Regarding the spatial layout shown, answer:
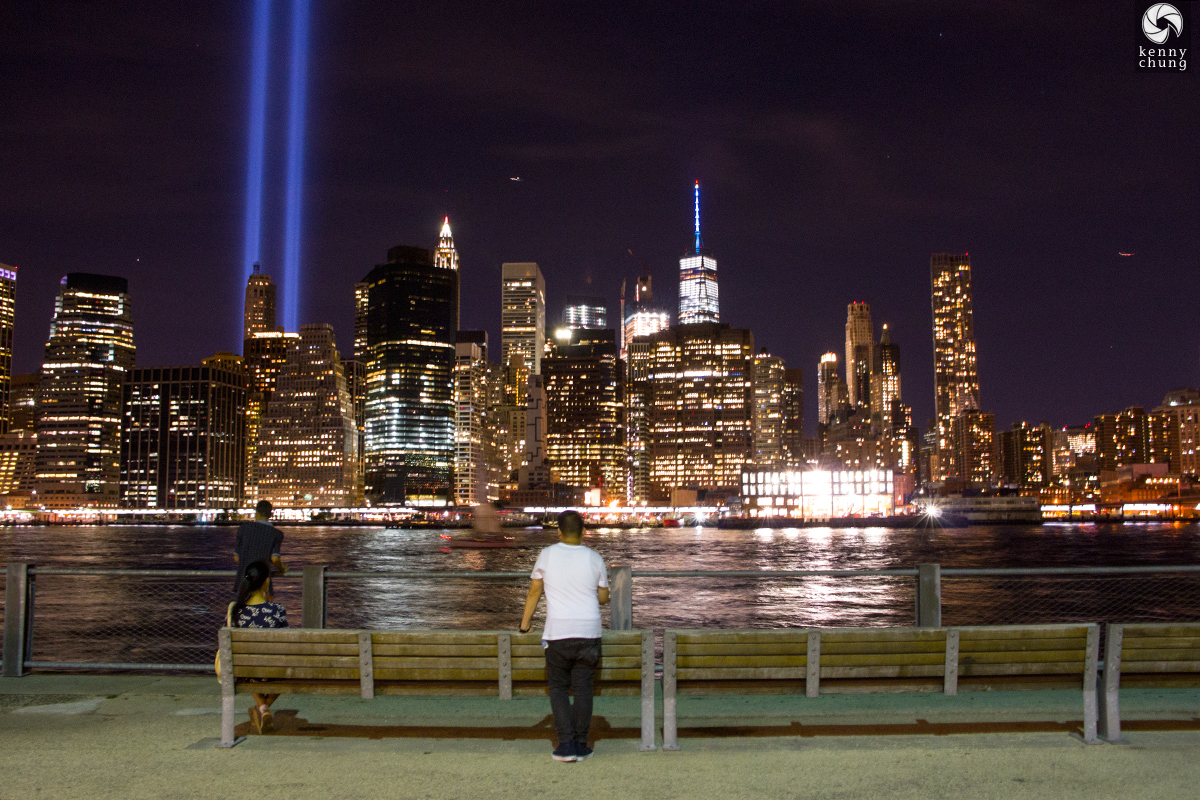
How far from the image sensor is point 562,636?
7.21 m

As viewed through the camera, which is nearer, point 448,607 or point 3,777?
point 3,777

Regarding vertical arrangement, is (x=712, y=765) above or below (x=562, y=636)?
below

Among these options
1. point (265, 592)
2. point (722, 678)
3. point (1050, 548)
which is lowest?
point (1050, 548)

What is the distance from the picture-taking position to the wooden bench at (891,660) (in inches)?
298

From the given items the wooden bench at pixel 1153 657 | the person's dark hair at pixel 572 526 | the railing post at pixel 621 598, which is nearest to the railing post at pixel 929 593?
the wooden bench at pixel 1153 657

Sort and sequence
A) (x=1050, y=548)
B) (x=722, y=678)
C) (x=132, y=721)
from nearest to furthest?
(x=722, y=678) → (x=132, y=721) → (x=1050, y=548)

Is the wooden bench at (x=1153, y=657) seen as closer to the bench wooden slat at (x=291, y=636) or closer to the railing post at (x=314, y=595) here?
the bench wooden slat at (x=291, y=636)

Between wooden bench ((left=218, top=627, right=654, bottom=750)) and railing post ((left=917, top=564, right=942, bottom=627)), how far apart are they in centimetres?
349

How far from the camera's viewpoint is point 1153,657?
7.86 m

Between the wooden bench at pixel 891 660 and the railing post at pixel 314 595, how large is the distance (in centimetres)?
418

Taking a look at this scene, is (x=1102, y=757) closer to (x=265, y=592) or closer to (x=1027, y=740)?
(x=1027, y=740)

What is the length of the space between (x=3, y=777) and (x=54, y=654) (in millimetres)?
18566

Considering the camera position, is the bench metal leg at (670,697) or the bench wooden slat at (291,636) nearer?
the bench metal leg at (670,697)

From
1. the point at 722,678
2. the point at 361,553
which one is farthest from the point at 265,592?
the point at 361,553
